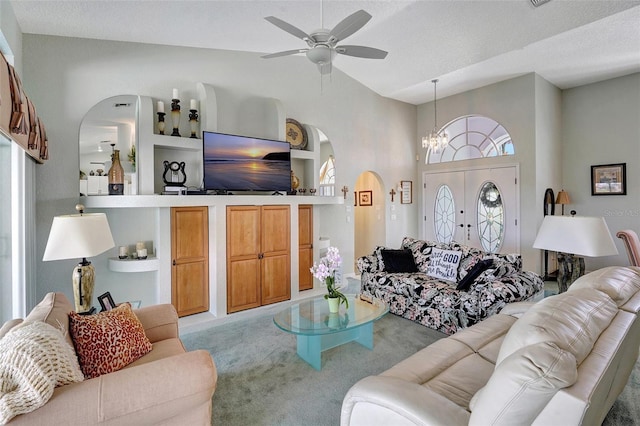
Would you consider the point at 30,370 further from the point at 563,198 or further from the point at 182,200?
the point at 563,198

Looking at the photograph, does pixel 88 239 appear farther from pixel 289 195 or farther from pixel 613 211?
pixel 613 211

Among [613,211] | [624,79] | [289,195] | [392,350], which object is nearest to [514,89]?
[624,79]

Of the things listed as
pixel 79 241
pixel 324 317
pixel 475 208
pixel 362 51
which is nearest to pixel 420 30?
pixel 362 51

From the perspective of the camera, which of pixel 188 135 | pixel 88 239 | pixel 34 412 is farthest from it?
pixel 188 135

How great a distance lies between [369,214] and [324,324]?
4194mm

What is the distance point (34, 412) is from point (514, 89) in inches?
264

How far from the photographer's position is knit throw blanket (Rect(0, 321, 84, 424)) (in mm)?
1121

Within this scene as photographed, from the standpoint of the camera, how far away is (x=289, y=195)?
14.8ft

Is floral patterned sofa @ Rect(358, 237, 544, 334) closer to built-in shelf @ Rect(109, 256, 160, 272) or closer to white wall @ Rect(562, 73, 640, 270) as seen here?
built-in shelf @ Rect(109, 256, 160, 272)

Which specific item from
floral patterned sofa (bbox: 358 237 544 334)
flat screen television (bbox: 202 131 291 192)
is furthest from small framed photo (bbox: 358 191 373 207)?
flat screen television (bbox: 202 131 291 192)

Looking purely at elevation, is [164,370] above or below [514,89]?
Result: below

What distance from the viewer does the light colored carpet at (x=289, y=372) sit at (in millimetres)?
2082

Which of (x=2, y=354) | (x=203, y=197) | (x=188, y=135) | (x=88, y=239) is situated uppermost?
(x=188, y=135)

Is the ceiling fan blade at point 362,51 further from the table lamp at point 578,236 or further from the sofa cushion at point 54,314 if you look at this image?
the sofa cushion at point 54,314
